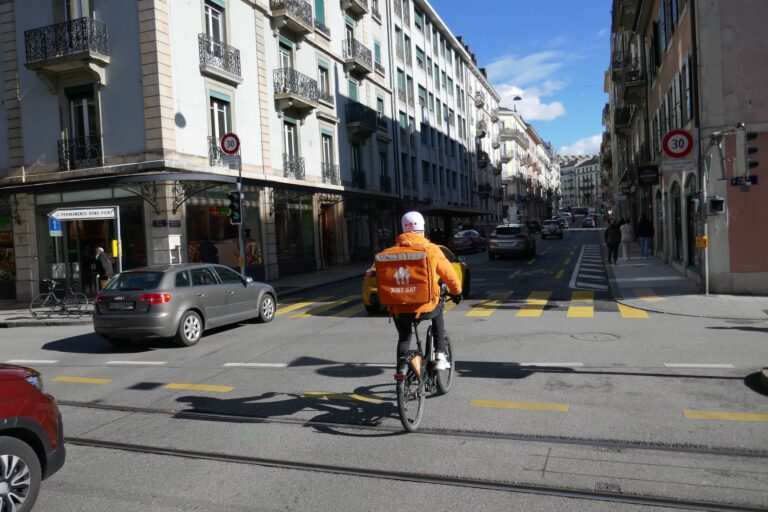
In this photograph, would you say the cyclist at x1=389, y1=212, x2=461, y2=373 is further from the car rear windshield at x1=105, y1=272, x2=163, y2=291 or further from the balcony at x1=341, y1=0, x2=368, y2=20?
the balcony at x1=341, y1=0, x2=368, y2=20

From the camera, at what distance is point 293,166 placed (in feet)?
84.4

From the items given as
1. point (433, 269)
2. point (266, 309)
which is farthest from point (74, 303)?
point (433, 269)

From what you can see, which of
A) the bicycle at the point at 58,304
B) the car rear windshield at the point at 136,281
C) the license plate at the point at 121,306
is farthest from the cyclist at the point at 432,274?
the bicycle at the point at 58,304

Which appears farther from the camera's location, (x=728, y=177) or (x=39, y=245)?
(x=39, y=245)

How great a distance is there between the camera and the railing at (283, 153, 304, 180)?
82.5 feet

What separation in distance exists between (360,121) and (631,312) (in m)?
22.1

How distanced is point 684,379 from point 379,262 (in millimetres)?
3882

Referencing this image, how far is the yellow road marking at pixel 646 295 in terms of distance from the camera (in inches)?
537

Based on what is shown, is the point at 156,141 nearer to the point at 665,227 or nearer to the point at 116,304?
the point at 116,304

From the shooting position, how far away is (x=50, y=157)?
66.8ft

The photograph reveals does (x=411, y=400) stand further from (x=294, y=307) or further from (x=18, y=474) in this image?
(x=294, y=307)

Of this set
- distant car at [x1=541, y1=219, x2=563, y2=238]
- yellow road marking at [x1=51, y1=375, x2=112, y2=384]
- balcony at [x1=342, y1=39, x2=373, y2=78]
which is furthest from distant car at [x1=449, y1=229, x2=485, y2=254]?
yellow road marking at [x1=51, y1=375, x2=112, y2=384]

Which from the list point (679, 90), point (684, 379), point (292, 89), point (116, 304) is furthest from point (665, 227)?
point (116, 304)

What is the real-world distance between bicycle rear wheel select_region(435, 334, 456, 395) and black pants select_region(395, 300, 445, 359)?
368mm
